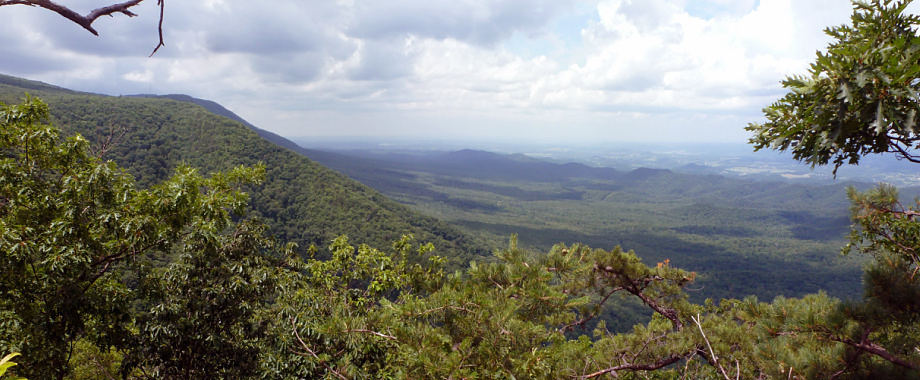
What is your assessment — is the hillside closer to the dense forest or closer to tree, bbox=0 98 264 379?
the dense forest

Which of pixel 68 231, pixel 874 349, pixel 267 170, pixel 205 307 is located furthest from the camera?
pixel 267 170

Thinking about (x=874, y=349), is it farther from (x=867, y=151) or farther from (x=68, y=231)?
(x=68, y=231)

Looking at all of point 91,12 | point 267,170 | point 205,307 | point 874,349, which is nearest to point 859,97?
point 874,349

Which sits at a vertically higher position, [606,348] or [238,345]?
[606,348]

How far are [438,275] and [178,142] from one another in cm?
8267

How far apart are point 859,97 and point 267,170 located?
62156 millimetres

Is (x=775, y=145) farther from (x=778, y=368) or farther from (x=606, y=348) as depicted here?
(x=606, y=348)

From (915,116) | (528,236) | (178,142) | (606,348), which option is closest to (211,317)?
(606,348)

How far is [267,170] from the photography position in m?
56.5

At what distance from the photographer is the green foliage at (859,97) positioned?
2.02 m

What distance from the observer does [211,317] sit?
17.2 feet

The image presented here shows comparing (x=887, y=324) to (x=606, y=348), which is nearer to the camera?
(x=887, y=324)

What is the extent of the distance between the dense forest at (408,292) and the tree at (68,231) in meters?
0.02

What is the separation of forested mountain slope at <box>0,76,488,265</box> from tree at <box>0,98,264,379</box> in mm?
39036
